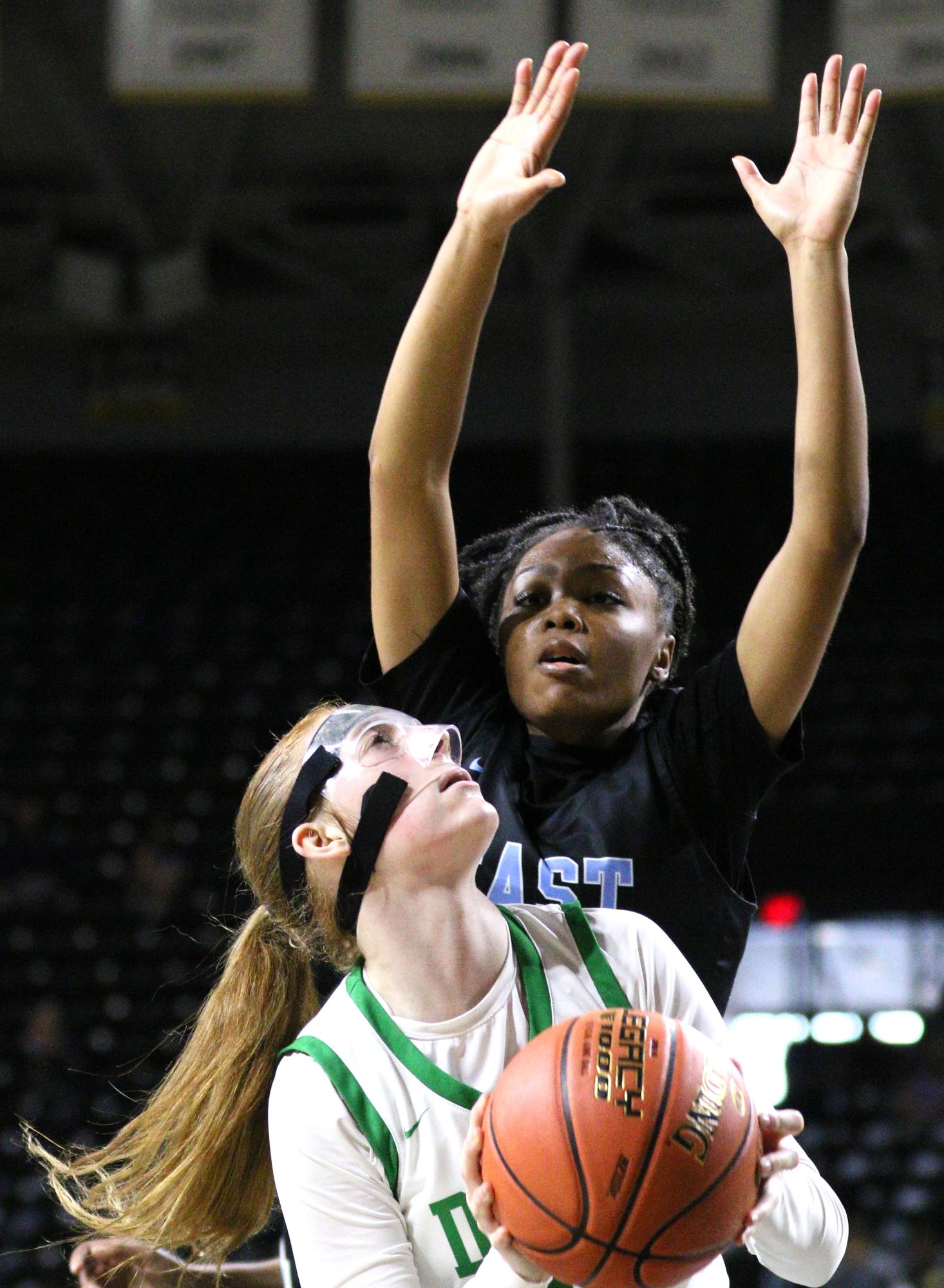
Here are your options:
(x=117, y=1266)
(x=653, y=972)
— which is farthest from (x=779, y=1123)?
(x=117, y=1266)

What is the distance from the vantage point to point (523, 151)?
2.58 metres

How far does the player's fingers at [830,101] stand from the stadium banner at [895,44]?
569 cm

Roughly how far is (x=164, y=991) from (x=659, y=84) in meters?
5.63

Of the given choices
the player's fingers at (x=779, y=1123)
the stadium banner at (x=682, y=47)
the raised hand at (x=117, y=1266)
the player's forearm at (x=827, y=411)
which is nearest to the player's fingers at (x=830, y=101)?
the player's forearm at (x=827, y=411)

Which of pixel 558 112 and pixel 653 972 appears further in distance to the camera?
pixel 558 112

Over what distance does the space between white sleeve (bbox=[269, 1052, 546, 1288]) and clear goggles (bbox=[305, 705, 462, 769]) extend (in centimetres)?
45

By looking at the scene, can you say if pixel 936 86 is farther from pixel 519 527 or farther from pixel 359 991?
pixel 359 991

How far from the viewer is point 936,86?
7855 millimetres

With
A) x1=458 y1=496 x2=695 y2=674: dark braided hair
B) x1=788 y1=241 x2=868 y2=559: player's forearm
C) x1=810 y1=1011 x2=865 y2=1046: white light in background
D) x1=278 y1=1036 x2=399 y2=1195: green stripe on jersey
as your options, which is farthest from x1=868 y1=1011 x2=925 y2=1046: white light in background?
x1=278 y1=1036 x2=399 y2=1195: green stripe on jersey

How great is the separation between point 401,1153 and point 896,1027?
25.8 feet

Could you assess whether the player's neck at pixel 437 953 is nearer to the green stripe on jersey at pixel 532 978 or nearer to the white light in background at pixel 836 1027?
the green stripe on jersey at pixel 532 978

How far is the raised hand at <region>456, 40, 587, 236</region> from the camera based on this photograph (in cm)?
251

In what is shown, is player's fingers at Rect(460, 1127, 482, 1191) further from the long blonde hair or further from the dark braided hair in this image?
the dark braided hair

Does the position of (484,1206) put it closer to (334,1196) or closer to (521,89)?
(334,1196)
